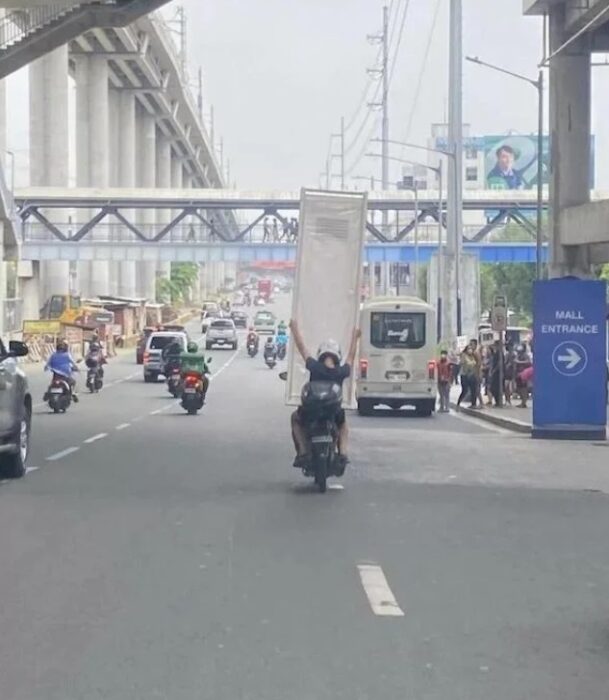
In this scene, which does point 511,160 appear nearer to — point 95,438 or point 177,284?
point 177,284

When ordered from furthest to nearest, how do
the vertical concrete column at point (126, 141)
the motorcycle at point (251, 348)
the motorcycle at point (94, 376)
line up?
1. the vertical concrete column at point (126, 141)
2. the motorcycle at point (251, 348)
3. the motorcycle at point (94, 376)

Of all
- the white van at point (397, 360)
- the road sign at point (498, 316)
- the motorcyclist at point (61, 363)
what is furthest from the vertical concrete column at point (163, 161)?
the motorcyclist at point (61, 363)

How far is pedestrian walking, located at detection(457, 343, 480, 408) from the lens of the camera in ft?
125

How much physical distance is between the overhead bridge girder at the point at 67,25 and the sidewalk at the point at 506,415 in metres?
12.6

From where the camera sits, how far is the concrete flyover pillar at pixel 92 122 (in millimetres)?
86188

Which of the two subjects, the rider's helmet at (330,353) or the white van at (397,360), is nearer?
the rider's helmet at (330,353)

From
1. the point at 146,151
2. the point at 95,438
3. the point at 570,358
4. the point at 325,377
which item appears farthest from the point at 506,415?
the point at 146,151

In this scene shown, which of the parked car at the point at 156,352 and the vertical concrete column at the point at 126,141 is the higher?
the vertical concrete column at the point at 126,141

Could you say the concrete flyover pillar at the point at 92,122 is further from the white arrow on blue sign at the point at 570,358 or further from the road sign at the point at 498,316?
the white arrow on blue sign at the point at 570,358

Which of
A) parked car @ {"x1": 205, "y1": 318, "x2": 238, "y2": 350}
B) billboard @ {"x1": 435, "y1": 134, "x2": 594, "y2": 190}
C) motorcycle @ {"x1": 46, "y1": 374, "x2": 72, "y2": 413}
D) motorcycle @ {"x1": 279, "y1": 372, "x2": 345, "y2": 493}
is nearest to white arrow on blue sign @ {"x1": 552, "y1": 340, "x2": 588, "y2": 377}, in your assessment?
motorcycle @ {"x1": 46, "y1": 374, "x2": 72, "y2": 413}

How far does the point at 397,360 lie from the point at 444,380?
236 centimetres

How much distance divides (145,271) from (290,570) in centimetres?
10745

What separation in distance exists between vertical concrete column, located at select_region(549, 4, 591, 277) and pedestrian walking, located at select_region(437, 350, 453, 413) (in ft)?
14.6

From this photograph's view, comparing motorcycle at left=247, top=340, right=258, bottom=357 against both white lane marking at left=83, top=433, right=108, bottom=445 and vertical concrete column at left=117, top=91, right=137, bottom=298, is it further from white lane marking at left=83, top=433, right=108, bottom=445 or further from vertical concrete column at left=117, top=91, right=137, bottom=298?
white lane marking at left=83, top=433, right=108, bottom=445
